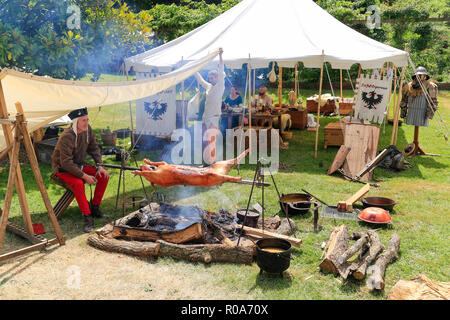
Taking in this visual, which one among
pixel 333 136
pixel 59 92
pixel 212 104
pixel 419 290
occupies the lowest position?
pixel 419 290

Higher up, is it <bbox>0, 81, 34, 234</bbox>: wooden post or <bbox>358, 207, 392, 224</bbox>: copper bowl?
<bbox>0, 81, 34, 234</bbox>: wooden post

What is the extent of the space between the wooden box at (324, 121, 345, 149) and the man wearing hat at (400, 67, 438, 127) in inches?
60.4

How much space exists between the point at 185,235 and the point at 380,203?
3.09 m

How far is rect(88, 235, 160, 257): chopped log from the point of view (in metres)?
4.58

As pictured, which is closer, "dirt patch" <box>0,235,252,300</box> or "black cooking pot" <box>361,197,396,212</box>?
"dirt patch" <box>0,235,252,300</box>

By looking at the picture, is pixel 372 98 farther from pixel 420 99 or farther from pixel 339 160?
pixel 339 160

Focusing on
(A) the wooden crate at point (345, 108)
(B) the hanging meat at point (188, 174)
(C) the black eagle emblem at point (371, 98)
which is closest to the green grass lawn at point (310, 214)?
(B) the hanging meat at point (188, 174)

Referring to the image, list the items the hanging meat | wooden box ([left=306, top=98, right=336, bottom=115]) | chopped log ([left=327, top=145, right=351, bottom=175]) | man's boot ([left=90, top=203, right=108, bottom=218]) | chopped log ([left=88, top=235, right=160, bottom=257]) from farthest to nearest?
wooden box ([left=306, top=98, right=336, bottom=115]) < chopped log ([left=327, top=145, right=351, bottom=175]) < man's boot ([left=90, top=203, right=108, bottom=218]) < the hanging meat < chopped log ([left=88, top=235, right=160, bottom=257])

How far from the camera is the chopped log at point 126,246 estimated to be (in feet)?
15.0

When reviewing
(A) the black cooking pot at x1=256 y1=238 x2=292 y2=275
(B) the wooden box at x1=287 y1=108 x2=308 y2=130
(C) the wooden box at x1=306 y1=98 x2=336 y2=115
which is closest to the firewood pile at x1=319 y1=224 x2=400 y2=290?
(A) the black cooking pot at x1=256 y1=238 x2=292 y2=275

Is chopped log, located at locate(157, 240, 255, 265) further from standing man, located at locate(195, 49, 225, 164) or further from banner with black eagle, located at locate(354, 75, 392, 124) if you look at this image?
banner with black eagle, located at locate(354, 75, 392, 124)

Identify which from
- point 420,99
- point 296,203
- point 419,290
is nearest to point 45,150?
point 296,203

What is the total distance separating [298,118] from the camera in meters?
12.2

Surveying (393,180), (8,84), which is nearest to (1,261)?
(8,84)
